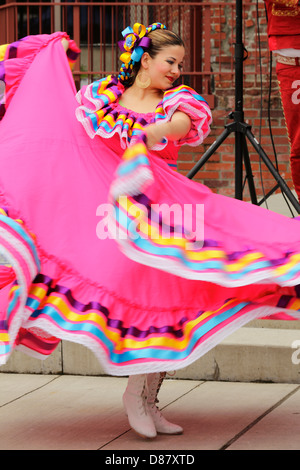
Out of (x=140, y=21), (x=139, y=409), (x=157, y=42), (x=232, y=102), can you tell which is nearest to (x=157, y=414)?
(x=139, y=409)

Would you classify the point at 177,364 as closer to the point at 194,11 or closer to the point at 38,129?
the point at 38,129

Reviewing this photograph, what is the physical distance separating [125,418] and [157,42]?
4.51 ft

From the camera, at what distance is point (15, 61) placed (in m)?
3.64

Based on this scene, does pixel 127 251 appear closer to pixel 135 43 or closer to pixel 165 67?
pixel 165 67

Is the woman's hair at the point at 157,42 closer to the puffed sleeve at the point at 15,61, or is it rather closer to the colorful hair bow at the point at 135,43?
the colorful hair bow at the point at 135,43

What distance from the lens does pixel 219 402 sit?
376 centimetres

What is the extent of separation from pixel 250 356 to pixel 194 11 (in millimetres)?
4118

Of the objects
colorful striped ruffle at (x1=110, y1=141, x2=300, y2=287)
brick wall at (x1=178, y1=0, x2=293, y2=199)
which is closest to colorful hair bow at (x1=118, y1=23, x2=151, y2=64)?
colorful striped ruffle at (x1=110, y1=141, x2=300, y2=287)

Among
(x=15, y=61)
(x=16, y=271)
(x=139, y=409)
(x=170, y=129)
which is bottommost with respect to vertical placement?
(x=139, y=409)

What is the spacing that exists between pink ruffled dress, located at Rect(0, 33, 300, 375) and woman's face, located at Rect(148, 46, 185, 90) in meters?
Answer: 0.16

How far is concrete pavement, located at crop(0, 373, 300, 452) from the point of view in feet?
10.6

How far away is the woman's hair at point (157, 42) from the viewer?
3.45 m

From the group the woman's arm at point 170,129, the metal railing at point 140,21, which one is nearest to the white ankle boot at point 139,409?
the woman's arm at point 170,129
